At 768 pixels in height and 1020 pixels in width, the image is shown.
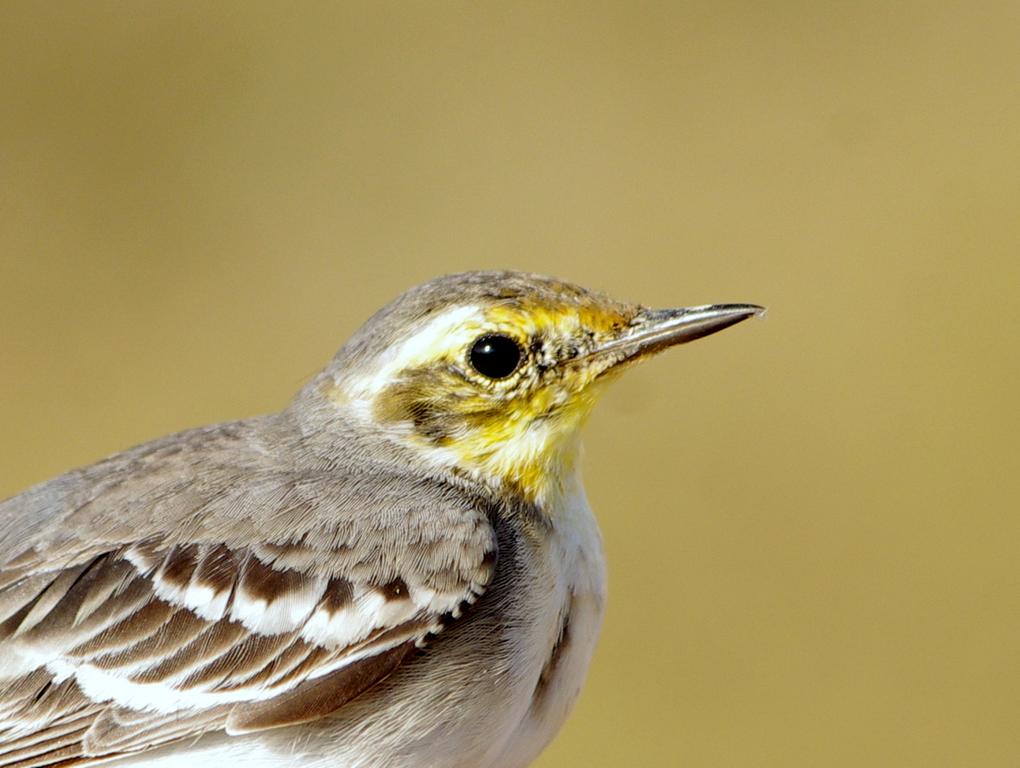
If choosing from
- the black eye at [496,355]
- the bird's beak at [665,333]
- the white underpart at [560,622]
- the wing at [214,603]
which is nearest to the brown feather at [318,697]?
the wing at [214,603]

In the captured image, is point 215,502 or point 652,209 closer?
point 215,502

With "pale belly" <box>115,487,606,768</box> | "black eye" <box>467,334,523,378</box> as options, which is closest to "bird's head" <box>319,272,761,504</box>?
"black eye" <box>467,334,523,378</box>

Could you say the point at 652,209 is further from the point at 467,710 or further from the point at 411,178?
the point at 467,710

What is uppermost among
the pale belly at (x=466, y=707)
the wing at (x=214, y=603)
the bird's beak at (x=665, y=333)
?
the bird's beak at (x=665, y=333)

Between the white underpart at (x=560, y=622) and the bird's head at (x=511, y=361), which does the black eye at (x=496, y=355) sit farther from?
the white underpart at (x=560, y=622)

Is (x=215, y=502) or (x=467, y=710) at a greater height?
(x=215, y=502)

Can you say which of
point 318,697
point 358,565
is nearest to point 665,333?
point 358,565

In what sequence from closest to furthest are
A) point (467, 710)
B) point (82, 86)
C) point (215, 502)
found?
point (467, 710) → point (215, 502) → point (82, 86)

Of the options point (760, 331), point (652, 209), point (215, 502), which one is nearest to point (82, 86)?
point (652, 209)
